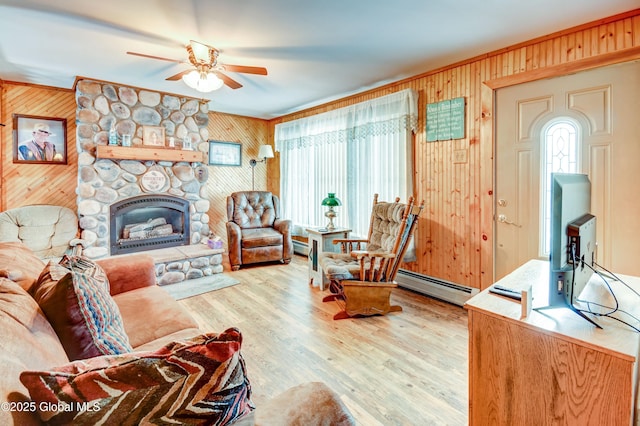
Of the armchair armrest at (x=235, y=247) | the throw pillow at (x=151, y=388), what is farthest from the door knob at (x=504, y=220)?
the armchair armrest at (x=235, y=247)

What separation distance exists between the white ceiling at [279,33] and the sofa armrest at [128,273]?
1845 mm

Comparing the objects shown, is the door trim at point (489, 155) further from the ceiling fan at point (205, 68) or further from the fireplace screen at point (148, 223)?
the fireplace screen at point (148, 223)

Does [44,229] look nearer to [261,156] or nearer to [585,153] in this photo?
[261,156]

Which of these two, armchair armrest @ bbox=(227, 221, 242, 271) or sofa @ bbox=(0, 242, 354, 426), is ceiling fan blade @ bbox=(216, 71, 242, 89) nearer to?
armchair armrest @ bbox=(227, 221, 242, 271)

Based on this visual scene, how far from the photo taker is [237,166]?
230 inches

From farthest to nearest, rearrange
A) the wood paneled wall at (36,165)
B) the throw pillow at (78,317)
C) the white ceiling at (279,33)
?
the wood paneled wall at (36,165), the white ceiling at (279,33), the throw pillow at (78,317)

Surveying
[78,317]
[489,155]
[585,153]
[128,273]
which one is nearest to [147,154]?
[128,273]

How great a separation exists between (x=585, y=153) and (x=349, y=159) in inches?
102

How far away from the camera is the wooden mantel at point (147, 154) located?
3979 mm

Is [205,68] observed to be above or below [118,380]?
above

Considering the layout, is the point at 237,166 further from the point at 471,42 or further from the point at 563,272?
the point at 563,272

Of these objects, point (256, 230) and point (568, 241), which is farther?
point (256, 230)

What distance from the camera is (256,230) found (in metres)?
4.99

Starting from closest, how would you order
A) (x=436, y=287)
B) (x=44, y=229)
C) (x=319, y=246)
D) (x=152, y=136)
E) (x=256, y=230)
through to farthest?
(x=436, y=287) < (x=44, y=229) < (x=319, y=246) < (x=152, y=136) < (x=256, y=230)
